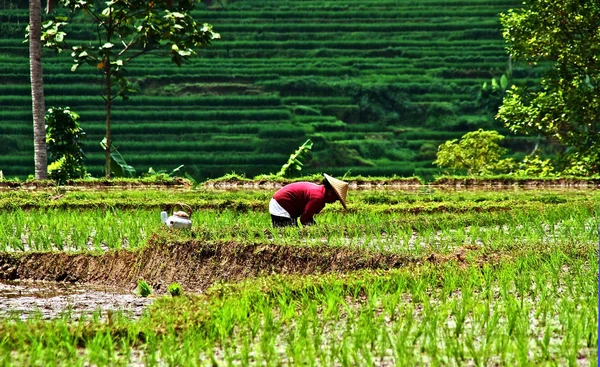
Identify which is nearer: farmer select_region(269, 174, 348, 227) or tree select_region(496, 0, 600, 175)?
farmer select_region(269, 174, 348, 227)

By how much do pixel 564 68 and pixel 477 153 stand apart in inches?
119

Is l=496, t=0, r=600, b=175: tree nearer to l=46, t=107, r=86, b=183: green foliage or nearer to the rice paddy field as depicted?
the rice paddy field

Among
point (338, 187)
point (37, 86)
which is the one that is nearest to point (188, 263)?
point (338, 187)

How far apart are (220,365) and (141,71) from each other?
2252 cm

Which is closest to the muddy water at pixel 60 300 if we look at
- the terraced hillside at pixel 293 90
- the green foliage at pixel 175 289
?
the green foliage at pixel 175 289

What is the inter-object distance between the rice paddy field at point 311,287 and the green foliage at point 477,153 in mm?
7607

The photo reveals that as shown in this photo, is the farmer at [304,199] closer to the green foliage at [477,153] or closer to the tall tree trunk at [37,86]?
the tall tree trunk at [37,86]

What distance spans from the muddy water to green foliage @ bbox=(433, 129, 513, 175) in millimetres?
11767

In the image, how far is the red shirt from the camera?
23.8ft

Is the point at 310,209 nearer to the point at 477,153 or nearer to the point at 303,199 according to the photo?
the point at 303,199

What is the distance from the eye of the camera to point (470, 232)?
7699 mm

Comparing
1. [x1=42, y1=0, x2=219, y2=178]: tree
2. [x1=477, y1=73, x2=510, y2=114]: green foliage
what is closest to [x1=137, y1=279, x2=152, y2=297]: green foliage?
[x1=42, y1=0, x2=219, y2=178]: tree

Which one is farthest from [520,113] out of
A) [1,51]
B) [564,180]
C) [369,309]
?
[1,51]

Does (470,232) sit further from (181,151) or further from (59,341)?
(181,151)
